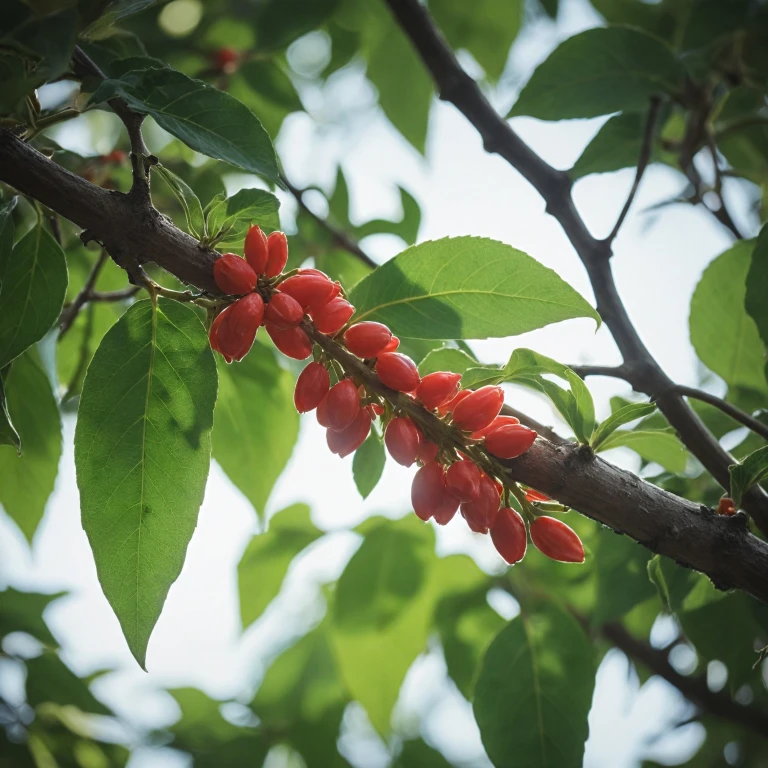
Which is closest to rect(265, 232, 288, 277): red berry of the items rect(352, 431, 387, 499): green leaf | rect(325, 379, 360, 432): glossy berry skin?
rect(325, 379, 360, 432): glossy berry skin

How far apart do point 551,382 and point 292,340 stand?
1.38 ft

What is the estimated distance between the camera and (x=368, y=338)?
1066 mm

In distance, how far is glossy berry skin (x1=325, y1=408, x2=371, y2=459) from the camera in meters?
1.09

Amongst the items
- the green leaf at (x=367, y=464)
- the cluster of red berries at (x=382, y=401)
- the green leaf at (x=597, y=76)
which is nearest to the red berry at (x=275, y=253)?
the cluster of red berries at (x=382, y=401)

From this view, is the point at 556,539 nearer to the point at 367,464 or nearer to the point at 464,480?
the point at 464,480

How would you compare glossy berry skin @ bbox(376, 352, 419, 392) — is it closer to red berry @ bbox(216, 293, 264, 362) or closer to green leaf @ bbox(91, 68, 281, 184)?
red berry @ bbox(216, 293, 264, 362)

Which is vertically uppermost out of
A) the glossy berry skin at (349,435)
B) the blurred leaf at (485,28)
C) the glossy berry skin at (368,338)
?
the blurred leaf at (485,28)

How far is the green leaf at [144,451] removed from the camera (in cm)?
107

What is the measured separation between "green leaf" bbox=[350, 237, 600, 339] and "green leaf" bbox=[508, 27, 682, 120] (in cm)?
71

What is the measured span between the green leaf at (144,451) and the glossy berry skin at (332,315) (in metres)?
0.19

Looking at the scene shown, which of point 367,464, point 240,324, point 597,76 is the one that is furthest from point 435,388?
point 597,76

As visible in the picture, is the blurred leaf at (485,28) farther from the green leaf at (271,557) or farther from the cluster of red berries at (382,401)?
the cluster of red berries at (382,401)

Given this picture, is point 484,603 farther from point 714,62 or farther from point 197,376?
point 714,62

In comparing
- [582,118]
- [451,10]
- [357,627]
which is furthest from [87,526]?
[451,10]
